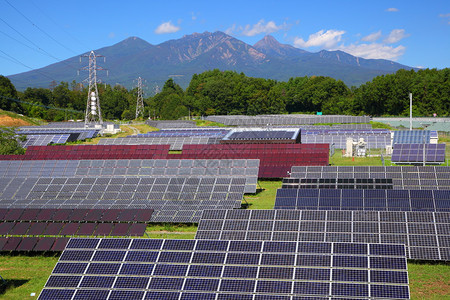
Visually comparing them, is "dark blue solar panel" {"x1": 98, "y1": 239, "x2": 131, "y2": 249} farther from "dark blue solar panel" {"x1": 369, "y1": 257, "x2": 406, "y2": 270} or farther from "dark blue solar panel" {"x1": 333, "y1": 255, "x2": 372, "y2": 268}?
"dark blue solar panel" {"x1": 369, "y1": 257, "x2": 406, "y2": 270}

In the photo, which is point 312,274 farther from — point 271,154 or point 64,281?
point 271,154

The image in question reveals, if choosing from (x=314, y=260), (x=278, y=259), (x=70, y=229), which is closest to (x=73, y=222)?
(x=70, y=229)

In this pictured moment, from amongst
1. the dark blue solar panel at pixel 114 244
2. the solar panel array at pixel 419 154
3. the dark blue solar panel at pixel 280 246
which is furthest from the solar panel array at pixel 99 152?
the dark blue solar panel at pixel 280 246

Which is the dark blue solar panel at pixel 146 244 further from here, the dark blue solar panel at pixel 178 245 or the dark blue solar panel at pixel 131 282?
the dark blue solar panel at pixel 131 282

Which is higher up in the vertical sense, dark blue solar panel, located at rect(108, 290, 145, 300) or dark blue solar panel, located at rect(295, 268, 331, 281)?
dark blue solar panel, located at rect(295, 268, 331, 281)

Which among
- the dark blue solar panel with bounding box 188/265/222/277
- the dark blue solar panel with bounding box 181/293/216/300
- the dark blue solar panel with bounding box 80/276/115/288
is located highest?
the dark blue solar panel with bounding box 188/265/222/277

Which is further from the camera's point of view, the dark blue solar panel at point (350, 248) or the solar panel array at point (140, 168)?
the solar panel array at point (140, 168)

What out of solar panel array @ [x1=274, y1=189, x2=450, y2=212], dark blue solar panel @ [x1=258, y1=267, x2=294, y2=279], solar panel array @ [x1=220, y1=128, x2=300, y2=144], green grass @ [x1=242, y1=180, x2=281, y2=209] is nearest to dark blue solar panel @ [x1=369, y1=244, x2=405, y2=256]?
dark blue solar panel @ [x1=258, y1=267, x2=294, y2=279]
